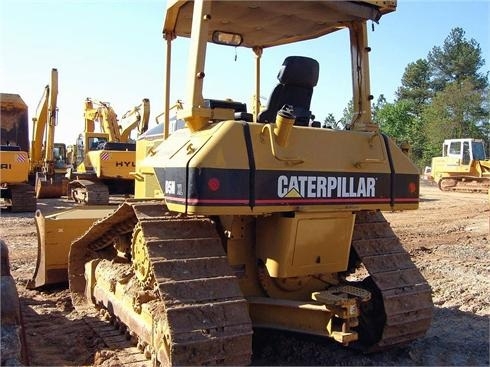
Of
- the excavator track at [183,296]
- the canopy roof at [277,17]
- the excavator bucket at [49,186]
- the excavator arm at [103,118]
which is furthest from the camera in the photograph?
the excavator arm at [103,118]

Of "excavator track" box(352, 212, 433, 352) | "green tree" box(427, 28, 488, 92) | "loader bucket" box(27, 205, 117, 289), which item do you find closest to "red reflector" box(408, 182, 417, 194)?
"excavator track" box(352, 212, 433, 352)

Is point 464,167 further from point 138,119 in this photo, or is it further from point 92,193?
point 92,193

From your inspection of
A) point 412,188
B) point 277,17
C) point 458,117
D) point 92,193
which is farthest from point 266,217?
point 458,117

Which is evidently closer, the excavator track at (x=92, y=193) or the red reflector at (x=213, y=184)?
the red reflector at (x=213, y=184)

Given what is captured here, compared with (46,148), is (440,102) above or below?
above

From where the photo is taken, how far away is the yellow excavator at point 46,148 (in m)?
17.8

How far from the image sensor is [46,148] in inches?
700

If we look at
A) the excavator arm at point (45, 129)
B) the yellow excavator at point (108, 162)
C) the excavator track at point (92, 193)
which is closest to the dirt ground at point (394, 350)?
the excavator track at point (92, 193)

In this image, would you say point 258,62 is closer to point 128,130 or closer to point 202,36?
point 202,36

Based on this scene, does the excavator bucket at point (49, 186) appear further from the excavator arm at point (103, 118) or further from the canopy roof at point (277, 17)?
the canopy roof at point (277, 17)

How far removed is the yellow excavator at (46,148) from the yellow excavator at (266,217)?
13.7 m

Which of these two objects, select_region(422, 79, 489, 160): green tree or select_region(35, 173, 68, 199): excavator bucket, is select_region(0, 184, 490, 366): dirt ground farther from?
select_region(422, 79, 489, 160): green tree

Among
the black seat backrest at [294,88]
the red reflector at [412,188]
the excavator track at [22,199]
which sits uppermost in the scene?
the black seat backrest at [294,88]

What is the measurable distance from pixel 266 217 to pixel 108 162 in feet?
41.3
